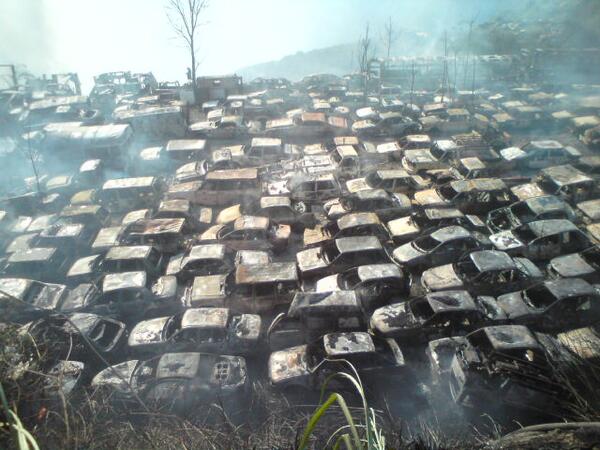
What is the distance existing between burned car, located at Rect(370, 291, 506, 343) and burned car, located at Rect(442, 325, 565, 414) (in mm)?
631

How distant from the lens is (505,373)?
701 cm

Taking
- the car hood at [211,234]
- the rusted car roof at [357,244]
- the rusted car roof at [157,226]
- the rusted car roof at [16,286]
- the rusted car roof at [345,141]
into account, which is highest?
the rusted car roof at [345,141]

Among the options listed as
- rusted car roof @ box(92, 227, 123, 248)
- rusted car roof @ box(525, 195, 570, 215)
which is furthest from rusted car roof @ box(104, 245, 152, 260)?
rusted car roof @ box(525, 195, 570, 215)

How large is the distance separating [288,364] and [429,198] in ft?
28.1

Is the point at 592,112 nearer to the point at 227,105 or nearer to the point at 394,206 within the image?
the point at 394,206

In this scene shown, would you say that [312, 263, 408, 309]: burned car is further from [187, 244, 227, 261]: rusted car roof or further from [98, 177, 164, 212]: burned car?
[98, 177, 164, 212]: burned car

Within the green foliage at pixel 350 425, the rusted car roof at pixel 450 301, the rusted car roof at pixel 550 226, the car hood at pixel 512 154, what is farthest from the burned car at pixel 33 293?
the car hood at pixel 512 154

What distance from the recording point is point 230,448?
5012 mm

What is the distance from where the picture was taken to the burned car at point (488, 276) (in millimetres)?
9602

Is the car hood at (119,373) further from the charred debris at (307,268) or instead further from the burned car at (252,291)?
the burned car at (252,291)

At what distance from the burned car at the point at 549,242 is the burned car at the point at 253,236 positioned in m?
6.76

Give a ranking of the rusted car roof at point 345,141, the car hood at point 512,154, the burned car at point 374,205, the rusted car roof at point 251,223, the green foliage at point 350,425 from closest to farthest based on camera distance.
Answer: the green foliage at point 350,425, the rusted car roof at point 251,223, the burned car at point 374,205, the car hood at point 512,154, the rusted car roof at point 345,141

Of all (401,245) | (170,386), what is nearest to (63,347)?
(170,386)

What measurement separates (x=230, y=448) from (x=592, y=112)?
28599 millimetres
